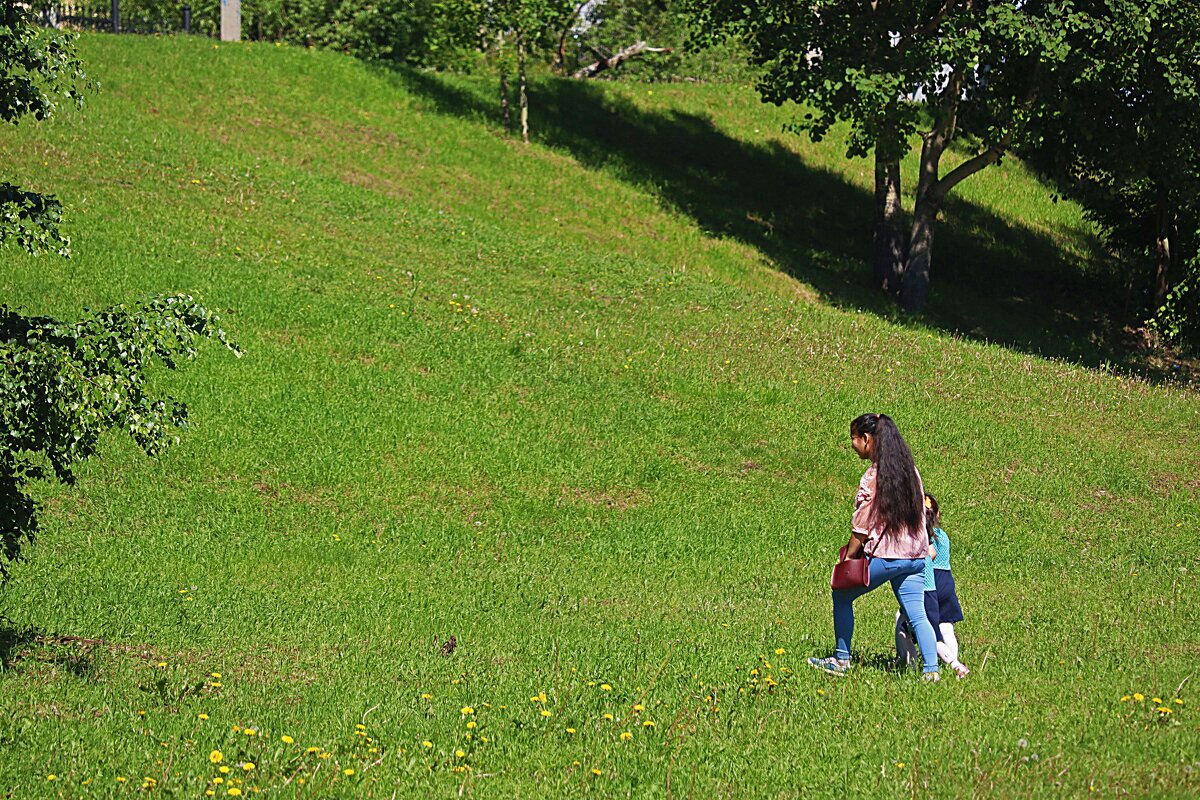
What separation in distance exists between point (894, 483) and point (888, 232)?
72.5 feet

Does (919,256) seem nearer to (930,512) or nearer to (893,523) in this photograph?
(930,512)

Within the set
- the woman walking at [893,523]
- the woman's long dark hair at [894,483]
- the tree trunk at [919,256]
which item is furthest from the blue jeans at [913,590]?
the tree trunk at [919,256]

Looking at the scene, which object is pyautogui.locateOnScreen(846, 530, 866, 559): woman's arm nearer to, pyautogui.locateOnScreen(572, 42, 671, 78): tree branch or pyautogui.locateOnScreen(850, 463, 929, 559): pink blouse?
pyautogui.locateOnScreen(850, 463, 929, 559): pink blouse

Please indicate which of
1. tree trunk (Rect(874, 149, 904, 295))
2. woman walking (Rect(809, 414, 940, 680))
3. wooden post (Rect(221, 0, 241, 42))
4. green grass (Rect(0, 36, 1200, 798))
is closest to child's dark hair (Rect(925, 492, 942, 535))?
woman walking (Rect(809, 414, 940, 680))

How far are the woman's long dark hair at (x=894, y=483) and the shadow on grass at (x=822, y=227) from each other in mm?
19255

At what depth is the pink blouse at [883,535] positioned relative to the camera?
7.79 m

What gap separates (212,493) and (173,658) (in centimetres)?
529

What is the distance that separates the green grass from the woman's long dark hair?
1088 mm

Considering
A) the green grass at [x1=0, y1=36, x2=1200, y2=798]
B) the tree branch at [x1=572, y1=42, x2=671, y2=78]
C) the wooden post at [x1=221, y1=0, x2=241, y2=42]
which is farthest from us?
the tree branch at [x1=572, y1=42, x2=671, y2=78]

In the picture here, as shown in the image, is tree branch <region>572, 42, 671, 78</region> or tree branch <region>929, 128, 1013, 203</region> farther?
tree branch <region>572, 42, 671, 78</region>

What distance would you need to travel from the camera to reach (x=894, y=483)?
303 inches

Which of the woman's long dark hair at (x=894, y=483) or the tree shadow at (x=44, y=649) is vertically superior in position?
the woman's long dark hair at (x=894, y=483)

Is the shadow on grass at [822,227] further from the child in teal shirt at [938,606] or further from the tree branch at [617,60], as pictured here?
the child in teal shirt at [938,606]

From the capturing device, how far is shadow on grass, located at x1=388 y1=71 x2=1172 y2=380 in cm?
2884
